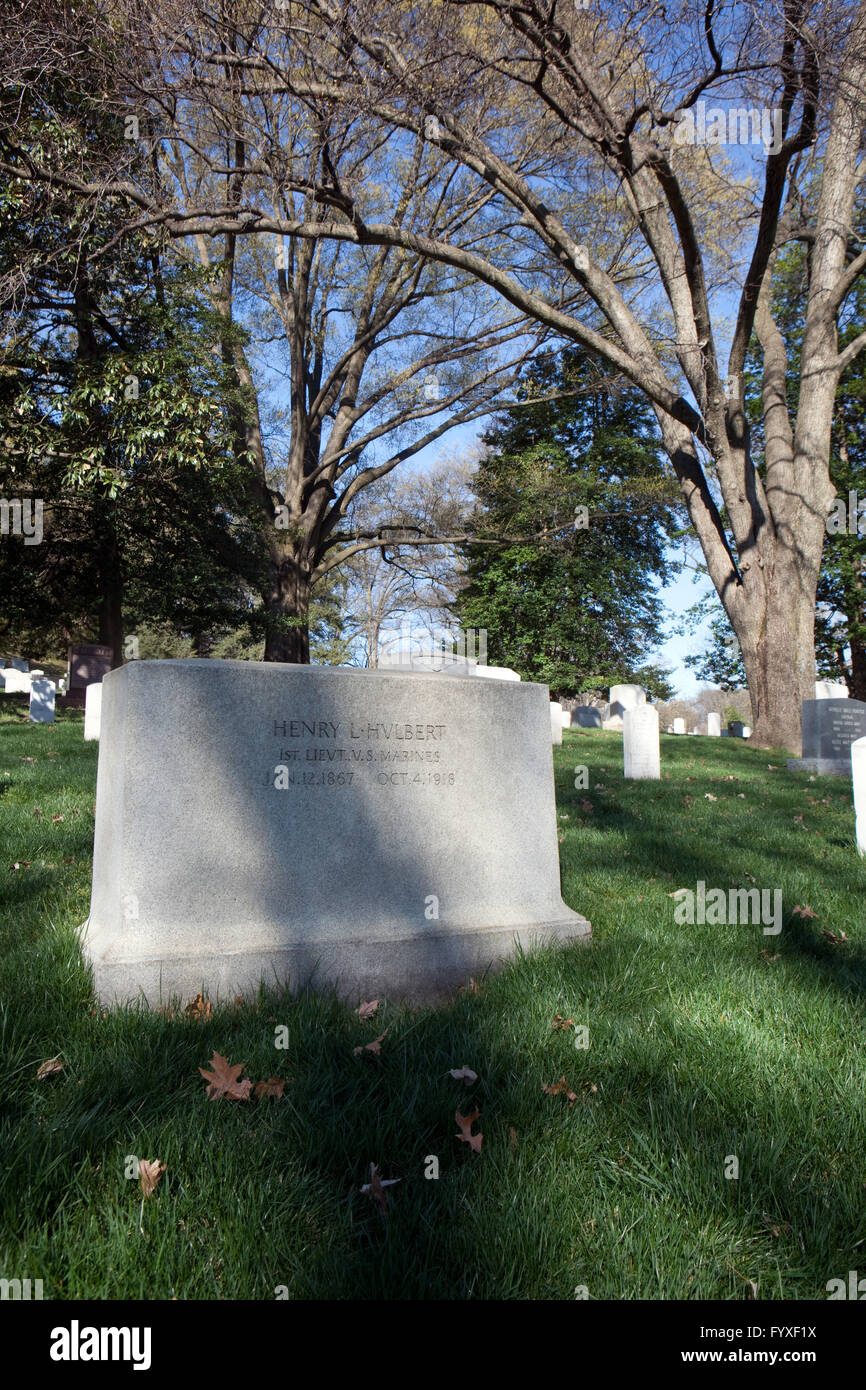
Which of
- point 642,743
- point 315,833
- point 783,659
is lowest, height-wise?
point 315,833

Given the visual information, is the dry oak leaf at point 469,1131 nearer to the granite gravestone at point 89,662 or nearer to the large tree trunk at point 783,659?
the large tree trunk at point 783,659

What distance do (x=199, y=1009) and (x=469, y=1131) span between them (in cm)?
117

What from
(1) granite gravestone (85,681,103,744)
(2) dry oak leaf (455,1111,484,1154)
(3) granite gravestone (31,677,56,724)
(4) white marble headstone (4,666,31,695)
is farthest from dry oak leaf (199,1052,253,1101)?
(4) white marble headstone (4,666,31,695)

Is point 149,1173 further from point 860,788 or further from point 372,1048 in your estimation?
point 860,788

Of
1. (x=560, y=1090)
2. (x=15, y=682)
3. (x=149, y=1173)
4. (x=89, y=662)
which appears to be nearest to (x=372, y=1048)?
(x=560, y=1090)

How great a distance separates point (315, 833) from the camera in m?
3.21

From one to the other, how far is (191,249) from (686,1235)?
72.6 feet

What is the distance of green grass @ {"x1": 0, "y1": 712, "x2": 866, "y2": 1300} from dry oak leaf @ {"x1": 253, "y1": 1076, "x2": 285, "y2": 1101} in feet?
0.14

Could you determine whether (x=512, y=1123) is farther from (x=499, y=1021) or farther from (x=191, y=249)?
(x=191, y=249)

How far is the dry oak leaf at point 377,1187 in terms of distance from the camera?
1.87m

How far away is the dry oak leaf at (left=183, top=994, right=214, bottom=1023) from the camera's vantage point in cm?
277

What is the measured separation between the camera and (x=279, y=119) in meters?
12.5

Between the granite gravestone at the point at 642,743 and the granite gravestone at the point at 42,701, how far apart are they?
34.3 ft

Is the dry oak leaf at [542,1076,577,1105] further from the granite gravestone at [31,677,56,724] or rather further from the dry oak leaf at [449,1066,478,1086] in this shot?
the granite gravestone at [31,677,56,724]
